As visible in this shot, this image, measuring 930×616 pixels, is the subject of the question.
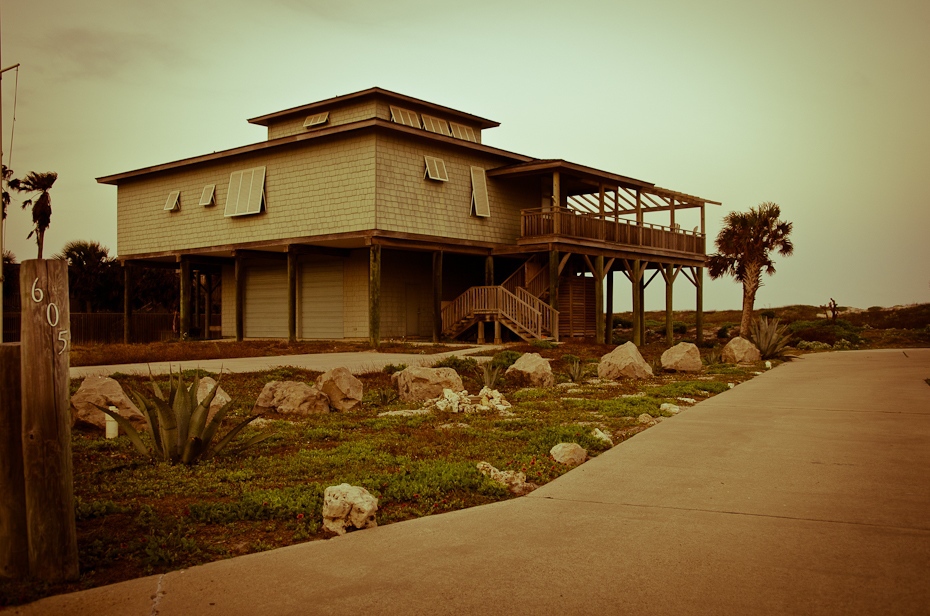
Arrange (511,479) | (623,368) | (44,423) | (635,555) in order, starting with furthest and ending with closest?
(623,368), (511,479), (635,555), (44,423)

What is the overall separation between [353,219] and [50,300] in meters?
20.9

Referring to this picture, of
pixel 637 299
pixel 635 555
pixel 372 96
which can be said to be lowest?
pixel 635 555

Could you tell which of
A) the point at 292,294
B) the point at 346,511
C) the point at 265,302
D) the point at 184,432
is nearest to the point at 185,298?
the point at 265,302

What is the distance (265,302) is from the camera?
32250 mm

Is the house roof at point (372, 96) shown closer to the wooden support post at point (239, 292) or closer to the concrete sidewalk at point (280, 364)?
the wooden support post at point (239, 292)

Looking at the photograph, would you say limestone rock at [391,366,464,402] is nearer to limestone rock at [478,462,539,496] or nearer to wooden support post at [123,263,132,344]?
limestone rock at [478,462,539,496]

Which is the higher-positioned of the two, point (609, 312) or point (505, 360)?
point (609, 312)

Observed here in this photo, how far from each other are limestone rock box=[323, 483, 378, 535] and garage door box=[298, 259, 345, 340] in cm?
2371

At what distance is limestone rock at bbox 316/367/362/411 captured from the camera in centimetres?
1142

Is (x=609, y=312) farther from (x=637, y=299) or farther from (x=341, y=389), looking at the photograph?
(x=341, y=389)

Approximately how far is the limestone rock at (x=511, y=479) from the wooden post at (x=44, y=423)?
10.7 feet

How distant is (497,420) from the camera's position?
10.2 meters

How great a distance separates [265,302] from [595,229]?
45.5 ft

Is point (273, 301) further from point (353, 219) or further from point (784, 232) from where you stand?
point (784, 232)
